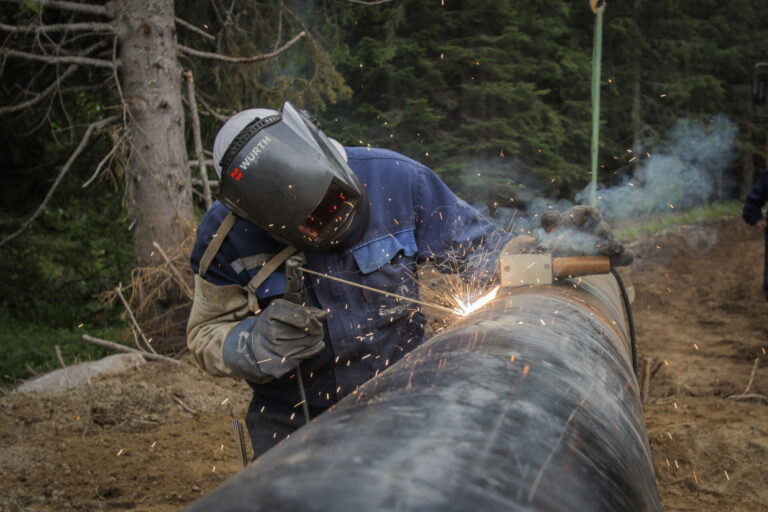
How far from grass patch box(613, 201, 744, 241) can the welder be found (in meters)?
10.8

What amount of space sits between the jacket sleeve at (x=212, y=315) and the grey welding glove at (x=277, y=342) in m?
0.19

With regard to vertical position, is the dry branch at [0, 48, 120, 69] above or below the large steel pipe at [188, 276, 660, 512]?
above

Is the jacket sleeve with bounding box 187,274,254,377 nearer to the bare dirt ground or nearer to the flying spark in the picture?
the flying spark

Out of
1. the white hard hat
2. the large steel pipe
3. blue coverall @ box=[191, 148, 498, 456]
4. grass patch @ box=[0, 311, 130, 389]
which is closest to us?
the large steel pipe

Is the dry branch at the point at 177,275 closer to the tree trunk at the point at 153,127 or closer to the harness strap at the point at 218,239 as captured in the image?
the tree trunk at the point at 153,127

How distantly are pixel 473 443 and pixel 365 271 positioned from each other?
1611 millimetres

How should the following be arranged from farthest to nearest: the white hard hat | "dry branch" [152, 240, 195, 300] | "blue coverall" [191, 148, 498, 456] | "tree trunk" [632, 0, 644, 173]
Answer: "tree trunk" [632, 0, 644, 173]
"dry branch" [152, 240, 195, 300]
"blue coverall" [191, 148, 498, 456]
the white hard hat

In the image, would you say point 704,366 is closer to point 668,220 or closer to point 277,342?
point 277,342

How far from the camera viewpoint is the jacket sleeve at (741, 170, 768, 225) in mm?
5969

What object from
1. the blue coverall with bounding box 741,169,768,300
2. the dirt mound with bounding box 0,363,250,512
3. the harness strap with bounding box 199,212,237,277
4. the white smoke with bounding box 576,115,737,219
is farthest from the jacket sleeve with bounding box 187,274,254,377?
the white smoke with bounding box 576,115,737,219

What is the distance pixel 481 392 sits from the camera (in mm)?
984

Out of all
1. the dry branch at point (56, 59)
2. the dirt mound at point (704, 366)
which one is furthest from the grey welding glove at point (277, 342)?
the dry branch at point (56, 59)

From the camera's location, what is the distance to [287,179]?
6.50ft

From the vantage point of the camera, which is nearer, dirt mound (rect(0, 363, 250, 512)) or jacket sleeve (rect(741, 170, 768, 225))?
dirt mound (rect(0, 363, 250, 512))
